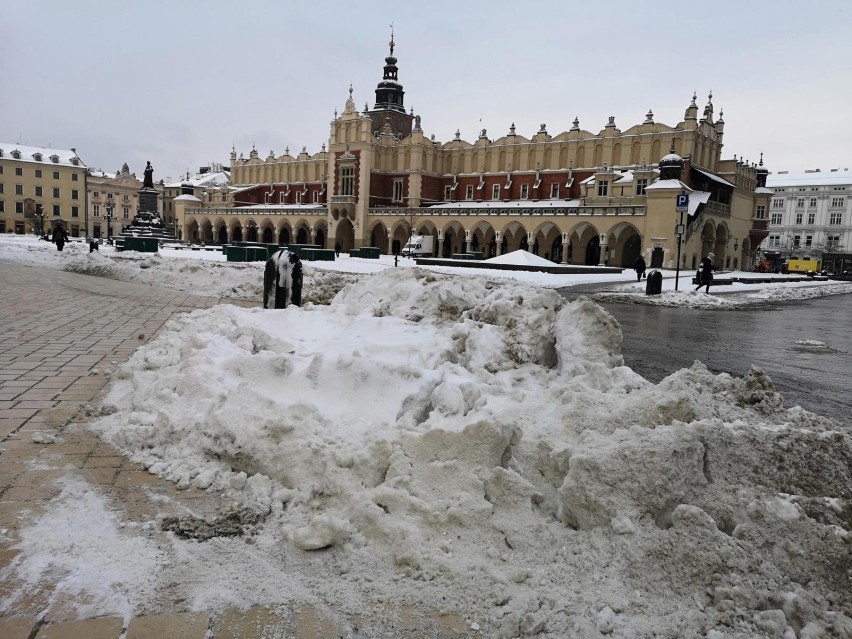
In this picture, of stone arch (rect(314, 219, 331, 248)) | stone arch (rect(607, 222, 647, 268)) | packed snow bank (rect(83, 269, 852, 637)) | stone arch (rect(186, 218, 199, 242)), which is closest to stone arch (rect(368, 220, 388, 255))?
stone arch (rect(314, 219, 331, 248))

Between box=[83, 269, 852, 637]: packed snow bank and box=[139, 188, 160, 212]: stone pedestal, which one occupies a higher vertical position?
box=[139, 188, 160, 212]: stone pedestal

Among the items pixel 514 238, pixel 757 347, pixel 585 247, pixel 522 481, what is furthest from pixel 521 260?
pixel 522 481

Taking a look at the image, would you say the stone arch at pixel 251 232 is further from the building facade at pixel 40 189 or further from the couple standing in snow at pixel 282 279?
the couple standing in snow at pixel 282 279

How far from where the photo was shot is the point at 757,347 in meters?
10.6

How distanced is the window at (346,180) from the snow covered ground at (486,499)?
2097 inches

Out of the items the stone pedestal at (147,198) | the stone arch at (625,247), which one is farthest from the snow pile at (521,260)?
the stone pedestal at (147,198)

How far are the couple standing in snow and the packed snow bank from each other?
12.9ft

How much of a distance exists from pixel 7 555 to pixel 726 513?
3.43 m

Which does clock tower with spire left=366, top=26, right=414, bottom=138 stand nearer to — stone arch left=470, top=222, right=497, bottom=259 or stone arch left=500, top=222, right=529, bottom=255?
stone arch left=470, top=222, right=497, bottom=259

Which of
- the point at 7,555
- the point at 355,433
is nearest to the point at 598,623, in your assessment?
the point at 355,433

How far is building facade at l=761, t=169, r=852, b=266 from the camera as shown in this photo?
3068 inches

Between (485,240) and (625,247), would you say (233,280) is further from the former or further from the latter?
(485,240)

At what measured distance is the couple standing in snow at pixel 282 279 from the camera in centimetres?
924

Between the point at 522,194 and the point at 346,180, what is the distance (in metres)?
17.0
